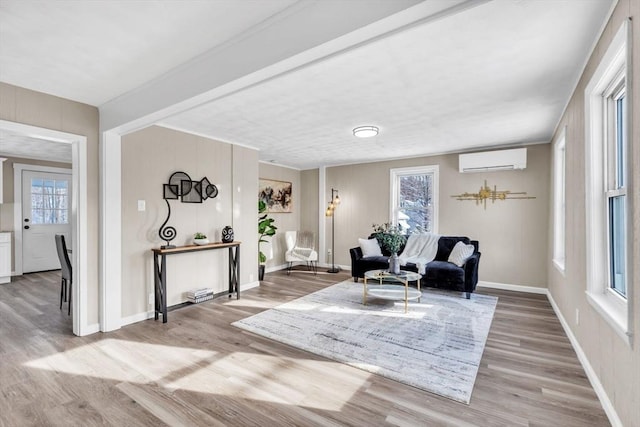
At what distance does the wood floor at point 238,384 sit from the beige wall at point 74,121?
2.11 ft

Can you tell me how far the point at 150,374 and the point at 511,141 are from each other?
5.41 m

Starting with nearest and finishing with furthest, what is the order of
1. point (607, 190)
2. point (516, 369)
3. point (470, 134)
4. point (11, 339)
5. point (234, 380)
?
point (607, 190), point (234, 380), point (516, 369), point (11, 339), point (470, 134)

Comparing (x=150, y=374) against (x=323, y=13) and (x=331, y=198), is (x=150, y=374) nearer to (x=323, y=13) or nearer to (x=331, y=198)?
(x=323, y=13)

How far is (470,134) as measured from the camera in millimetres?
4348

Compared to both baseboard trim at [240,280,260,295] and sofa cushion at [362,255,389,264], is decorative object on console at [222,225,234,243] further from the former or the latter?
sofa cushion at [362,255,389,264]

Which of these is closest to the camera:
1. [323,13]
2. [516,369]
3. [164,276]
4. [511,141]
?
[323,13]

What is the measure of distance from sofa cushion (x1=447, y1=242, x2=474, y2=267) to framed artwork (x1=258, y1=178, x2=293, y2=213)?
3.63 m

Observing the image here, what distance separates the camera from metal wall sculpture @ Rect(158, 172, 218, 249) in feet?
12.5

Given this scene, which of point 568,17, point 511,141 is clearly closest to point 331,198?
point 511,141

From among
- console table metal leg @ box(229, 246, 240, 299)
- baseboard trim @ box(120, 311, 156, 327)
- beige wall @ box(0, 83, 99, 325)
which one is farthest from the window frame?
beige wall @ box(0, 83, 99, 325)

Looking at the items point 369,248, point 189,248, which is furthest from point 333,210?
point 189,248

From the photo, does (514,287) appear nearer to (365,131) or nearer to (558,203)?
(558,203)

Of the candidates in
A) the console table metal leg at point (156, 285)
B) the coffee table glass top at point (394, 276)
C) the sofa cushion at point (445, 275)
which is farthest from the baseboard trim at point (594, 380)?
the console table metal leg at point (156, 285)

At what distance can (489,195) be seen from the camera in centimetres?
522
